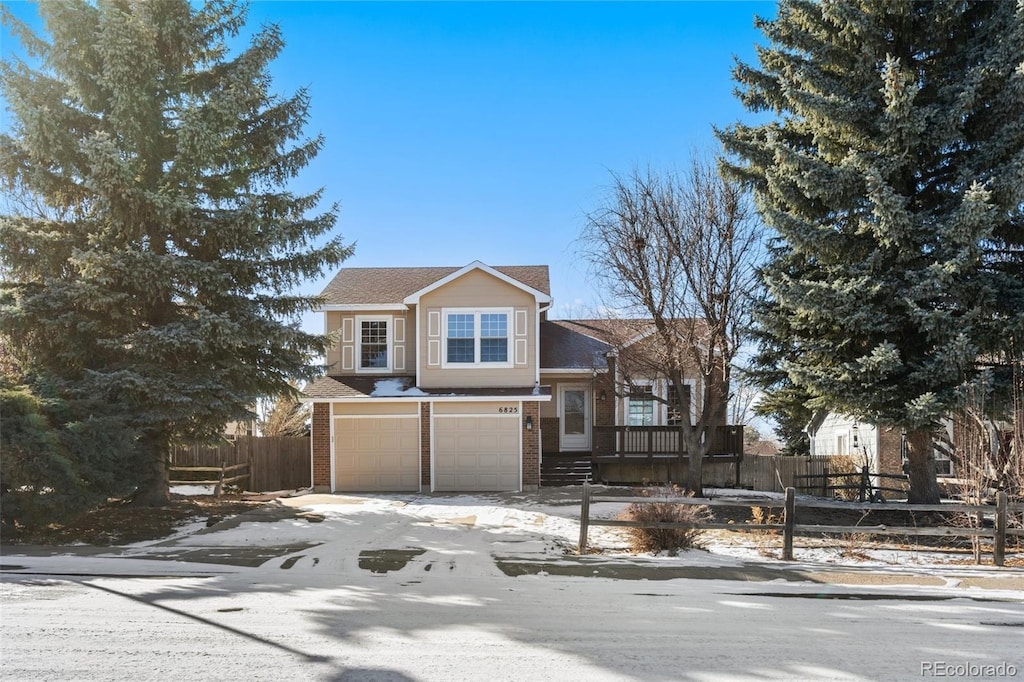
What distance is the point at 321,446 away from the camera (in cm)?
2108

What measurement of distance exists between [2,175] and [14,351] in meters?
3.83

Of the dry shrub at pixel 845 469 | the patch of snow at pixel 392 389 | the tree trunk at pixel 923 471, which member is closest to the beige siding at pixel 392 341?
the patch of snow at pixel 392 389

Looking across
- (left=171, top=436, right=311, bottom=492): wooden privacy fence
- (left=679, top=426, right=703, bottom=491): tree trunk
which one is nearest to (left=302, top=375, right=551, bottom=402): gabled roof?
(left=171, top=436, right=311, bottom=492): wooden privacy fence

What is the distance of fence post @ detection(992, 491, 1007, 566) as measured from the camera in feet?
34.5

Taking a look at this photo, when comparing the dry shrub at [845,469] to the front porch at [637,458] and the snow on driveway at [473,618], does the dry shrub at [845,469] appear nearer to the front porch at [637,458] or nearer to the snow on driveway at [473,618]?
the front porch at [637,458]

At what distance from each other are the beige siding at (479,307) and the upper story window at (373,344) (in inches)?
78.5

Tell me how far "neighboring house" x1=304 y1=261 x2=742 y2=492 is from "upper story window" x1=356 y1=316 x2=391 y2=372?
0.03 metres

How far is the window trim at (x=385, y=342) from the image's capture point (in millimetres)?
22969

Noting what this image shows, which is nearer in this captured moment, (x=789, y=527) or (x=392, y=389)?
(x=789, y=527)

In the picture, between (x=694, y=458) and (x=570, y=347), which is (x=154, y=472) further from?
(x=570, y=347)

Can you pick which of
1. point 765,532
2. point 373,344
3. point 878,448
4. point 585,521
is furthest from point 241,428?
point 878,448

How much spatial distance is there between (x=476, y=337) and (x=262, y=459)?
854 cm

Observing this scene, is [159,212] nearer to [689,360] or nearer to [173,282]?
[173,282]

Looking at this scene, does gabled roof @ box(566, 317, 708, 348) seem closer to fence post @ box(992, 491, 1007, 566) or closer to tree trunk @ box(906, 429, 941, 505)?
tree trunk @ box(906, 429, 941, 505)
